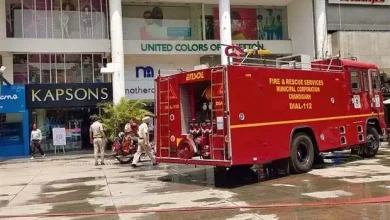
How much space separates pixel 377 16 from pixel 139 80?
15.7m

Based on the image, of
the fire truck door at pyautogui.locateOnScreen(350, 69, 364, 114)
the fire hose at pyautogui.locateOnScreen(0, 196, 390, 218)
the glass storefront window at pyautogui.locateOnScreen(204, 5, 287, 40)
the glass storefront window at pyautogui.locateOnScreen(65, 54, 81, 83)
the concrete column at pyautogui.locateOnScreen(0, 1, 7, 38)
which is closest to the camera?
the fire hose at pyautogui.locateOnScreen(0, 196, 390, 218)

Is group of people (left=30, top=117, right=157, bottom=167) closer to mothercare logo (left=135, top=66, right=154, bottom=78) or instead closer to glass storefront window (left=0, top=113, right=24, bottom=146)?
glass storefront window (left=0, top=113, right=24, bottom=146)

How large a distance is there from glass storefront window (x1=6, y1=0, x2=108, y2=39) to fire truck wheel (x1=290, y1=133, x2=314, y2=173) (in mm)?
16762

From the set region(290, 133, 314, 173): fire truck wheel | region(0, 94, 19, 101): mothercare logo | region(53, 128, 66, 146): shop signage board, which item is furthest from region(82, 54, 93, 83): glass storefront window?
region(290, 133, 314, 173): fire truck wheel

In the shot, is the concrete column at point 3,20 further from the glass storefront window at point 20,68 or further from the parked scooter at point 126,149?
the parked scooter at point 126,149

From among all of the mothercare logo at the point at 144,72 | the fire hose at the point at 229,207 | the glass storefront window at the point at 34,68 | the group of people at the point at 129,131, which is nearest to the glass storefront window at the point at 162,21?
the mothercare logo at the point at 144,72

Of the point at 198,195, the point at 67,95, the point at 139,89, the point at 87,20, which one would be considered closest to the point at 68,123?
the point at 67,95

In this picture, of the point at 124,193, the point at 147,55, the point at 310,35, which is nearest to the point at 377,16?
the point at 310,35

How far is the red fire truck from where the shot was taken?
34.3ft

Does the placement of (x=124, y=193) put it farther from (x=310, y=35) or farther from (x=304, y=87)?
(x=310, y=35)

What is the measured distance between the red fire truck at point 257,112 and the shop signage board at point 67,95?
13.2 meters

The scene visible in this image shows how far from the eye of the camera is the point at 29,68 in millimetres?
25172

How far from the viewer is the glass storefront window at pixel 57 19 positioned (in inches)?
981

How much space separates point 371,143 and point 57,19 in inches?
709
